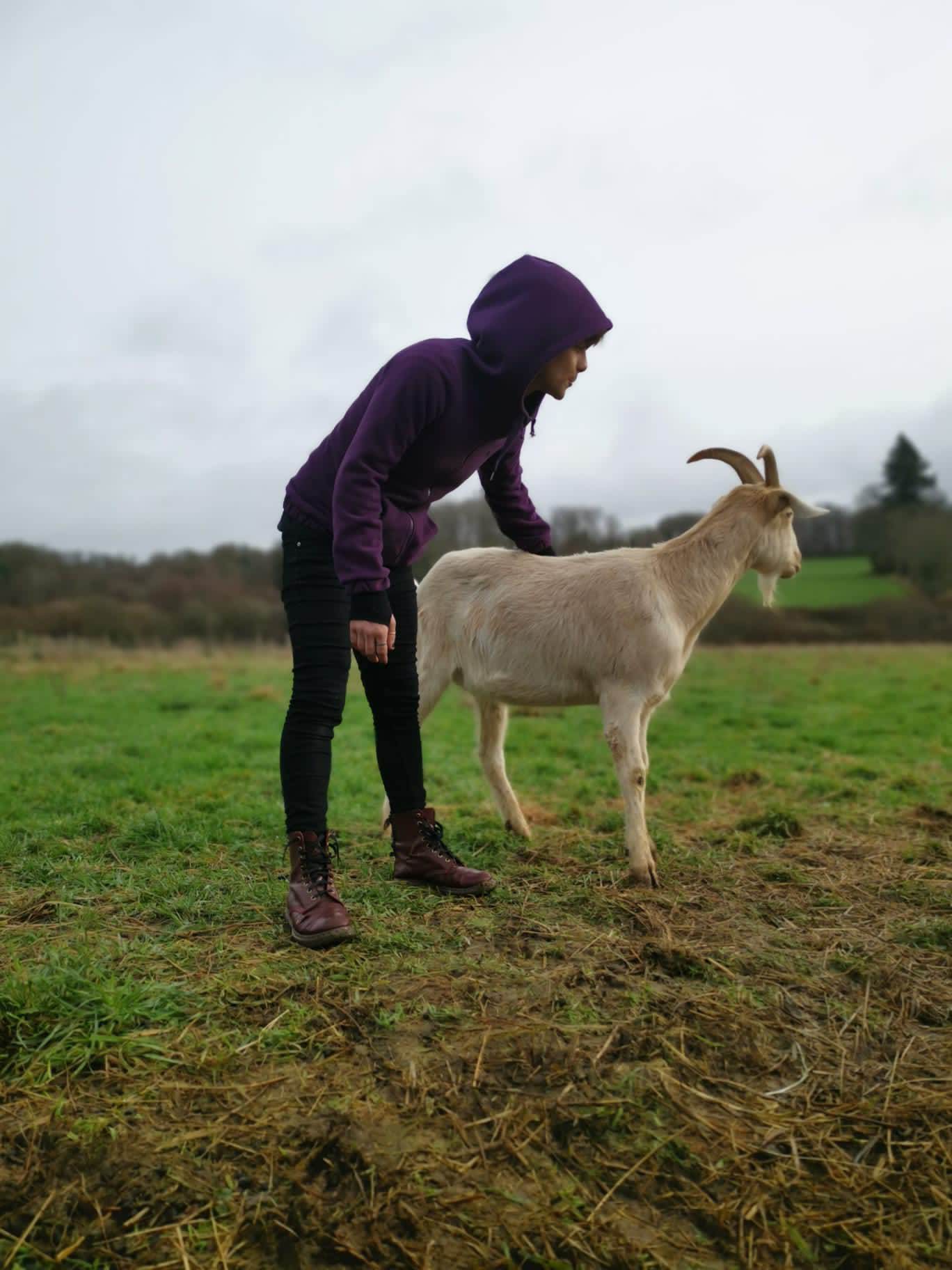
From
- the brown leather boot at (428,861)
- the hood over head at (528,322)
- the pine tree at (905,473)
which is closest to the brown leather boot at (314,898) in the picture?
the brown leather boot at (428,861)

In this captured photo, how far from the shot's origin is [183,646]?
2602 centimetres

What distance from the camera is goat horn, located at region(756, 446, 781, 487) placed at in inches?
211

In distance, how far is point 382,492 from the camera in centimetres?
404

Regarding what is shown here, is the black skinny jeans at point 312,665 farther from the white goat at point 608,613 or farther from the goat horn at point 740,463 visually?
the goat horn at point 740,463

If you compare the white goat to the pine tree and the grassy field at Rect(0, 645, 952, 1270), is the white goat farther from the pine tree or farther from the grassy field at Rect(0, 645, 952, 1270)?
the pine tree

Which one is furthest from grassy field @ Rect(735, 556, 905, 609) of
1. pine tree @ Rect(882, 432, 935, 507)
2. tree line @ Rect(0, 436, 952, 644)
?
pine tree @ Rect(882, 432, 935, 507)

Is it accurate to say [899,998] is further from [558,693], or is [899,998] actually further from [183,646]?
[183,646]

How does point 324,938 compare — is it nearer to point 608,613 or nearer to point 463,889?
point 463,889

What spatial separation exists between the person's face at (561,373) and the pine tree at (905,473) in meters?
53.7

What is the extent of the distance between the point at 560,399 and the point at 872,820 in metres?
3.84

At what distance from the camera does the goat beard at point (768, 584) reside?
5570 mm

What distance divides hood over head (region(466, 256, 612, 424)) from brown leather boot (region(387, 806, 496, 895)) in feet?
6.79

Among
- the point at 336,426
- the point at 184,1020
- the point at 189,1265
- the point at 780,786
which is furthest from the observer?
the point at 780,786

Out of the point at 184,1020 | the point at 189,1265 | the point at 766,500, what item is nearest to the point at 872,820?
the point at 766,500
